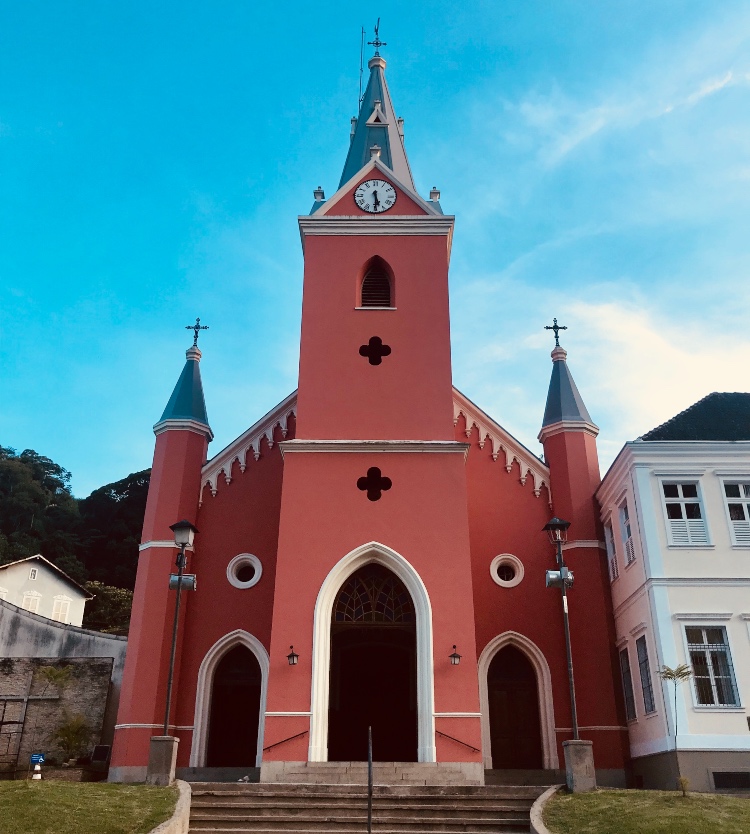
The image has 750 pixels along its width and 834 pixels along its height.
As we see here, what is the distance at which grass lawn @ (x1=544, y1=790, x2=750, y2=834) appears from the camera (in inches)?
485

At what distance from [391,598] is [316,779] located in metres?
4.39

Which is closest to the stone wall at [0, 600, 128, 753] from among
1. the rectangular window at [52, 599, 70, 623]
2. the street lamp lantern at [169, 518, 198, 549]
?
the street lamp lantern at [169, 518, 198, 549]

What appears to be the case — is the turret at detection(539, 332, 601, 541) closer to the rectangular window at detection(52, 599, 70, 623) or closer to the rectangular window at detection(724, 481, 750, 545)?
the rectangular window at detection(724, 481, 750, 545)

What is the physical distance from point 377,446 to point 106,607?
3204cm

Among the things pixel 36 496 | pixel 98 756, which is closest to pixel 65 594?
pixel 36 496

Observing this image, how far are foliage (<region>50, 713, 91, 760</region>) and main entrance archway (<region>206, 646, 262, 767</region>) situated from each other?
4143mm

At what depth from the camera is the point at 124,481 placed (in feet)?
202

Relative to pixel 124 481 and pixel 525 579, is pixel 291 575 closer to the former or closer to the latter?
pixel 525 579

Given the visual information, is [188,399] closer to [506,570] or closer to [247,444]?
[247,444]

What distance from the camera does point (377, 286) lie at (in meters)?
24.1

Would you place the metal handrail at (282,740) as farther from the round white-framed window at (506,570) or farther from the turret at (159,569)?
the round white-framed window at (506,570)

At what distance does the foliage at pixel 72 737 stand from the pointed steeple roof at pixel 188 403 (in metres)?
8.04

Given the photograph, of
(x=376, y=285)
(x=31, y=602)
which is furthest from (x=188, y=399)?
(x=31, y=602)

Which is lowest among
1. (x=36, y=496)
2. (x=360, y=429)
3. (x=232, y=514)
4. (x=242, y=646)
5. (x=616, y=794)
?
(x=616, y=794)
